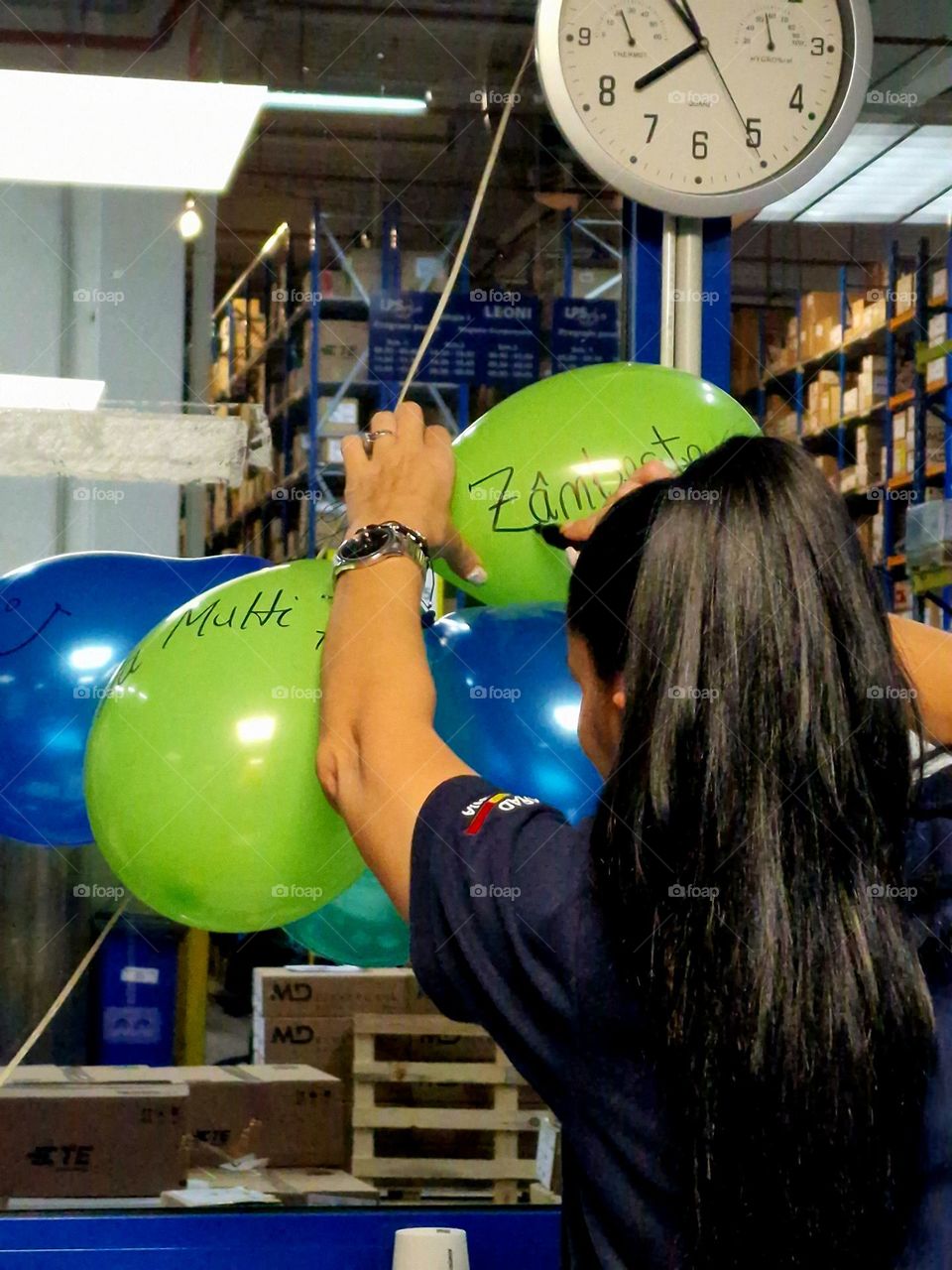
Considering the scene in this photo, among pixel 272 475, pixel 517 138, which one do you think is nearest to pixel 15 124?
pixel 272 475

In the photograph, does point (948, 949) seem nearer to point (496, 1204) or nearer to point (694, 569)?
point (694, 569)

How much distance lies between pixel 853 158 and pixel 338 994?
2461mm

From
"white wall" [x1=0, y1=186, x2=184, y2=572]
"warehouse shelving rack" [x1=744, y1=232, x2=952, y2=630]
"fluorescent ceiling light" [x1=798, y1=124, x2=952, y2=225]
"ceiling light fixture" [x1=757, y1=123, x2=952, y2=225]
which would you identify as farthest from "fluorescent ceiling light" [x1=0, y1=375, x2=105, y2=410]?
"warehouse shelving rack" [x1=744, y1=232, x2=952, y2=630]

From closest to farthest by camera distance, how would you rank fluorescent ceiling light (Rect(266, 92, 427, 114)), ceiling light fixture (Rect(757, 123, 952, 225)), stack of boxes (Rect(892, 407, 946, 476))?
fluorescent ceiling light (Rect(266, 92, 427, 114)) → ceiling light fixture (Rect(757, 123, 952, 225)) → stack of boxes (Rect(892, 407, 946, 476))

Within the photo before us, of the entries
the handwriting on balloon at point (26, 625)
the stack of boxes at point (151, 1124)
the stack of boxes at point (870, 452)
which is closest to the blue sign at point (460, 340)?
the handwriting on balloon at point (26, 625)

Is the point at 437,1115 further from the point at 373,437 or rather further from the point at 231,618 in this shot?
the point at 373,437

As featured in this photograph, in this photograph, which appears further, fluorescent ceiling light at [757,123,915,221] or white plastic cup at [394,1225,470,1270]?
fluorescent ceiling light at [757,123,915,221]

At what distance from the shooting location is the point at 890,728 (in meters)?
0.88

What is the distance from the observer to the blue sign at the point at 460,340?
8.36 feet

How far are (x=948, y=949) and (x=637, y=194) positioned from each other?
1.31 m

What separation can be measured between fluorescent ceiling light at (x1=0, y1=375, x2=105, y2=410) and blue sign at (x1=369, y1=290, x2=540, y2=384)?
1.53 ft

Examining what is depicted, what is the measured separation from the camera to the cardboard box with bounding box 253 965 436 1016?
2342 millimetres

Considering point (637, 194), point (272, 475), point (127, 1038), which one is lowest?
point (127, 1038)

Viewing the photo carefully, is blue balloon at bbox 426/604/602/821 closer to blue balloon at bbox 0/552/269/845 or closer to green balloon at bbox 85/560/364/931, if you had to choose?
green balloon at bbox 85/560/364/931
